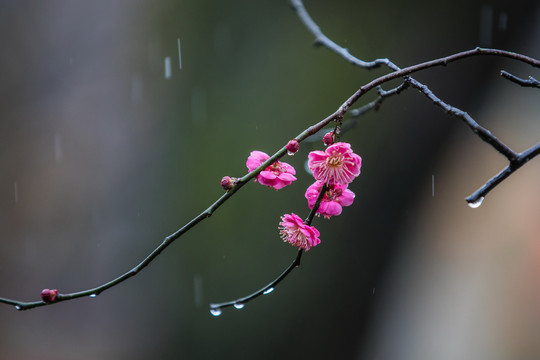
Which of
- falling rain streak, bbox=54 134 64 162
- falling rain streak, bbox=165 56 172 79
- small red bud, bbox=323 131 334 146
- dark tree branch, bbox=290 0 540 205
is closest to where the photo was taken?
dark tree branch, bbox=290 0 540 205

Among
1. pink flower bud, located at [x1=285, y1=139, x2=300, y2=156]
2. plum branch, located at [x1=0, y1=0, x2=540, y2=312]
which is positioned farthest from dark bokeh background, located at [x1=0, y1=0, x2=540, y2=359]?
pink flower bud, located at [x1=285, y1=139, x2=300, y2=156]

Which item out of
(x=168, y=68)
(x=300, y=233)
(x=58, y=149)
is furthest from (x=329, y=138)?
(x=58, y=149)

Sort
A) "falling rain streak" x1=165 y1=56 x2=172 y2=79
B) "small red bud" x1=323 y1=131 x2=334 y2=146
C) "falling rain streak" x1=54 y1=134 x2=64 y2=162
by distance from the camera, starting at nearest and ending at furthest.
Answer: "small red bud" x1=323 y1=131 x2=334 y2=146
"falling rain streak" x1=165 y1=56 x2=172 y2=79
"falling rain streak" x1=54 y1=134 x2=64 y2=162

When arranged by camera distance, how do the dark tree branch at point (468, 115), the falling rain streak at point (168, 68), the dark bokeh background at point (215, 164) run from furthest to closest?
1. the falling rain streak at point (168, 68)
2. the dark bokeh background at point (215, 164)
3. the dark tree branch at point (468, 115)

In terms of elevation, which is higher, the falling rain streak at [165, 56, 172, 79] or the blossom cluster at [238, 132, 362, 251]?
the falling rain streak at [165, 56, 172, 79]

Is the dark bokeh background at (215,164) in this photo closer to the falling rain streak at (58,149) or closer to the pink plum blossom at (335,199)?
the falling rain streak at (58,149)

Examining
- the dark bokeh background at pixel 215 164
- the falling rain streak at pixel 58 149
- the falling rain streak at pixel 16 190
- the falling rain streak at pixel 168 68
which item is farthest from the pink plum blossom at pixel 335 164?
the falling rain streak at pixel 16 190

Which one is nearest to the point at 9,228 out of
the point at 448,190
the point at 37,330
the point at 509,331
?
the point at 37,330

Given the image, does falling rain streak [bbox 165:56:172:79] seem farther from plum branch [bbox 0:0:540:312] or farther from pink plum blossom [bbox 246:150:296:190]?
pink plum blossom [bbox 246:150:296:190]
